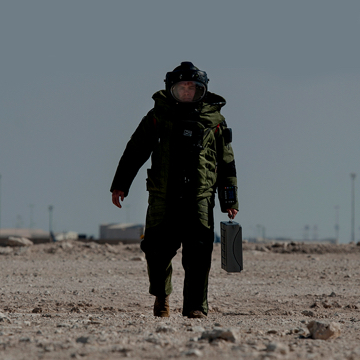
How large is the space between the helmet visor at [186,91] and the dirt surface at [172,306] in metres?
1.74

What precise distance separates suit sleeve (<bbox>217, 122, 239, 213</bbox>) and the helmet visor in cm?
35

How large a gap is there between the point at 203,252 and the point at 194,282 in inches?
9.8

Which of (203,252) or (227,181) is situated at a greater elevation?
(227,181)

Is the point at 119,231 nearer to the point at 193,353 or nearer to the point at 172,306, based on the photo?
the point at 172,306

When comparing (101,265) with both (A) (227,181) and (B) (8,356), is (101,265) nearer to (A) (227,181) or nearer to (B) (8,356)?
(A) (227,181)

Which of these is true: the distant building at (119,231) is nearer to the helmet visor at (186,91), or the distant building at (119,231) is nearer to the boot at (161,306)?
the boot at (161,306)

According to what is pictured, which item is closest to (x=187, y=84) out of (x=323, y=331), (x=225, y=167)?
(x=225, y=167)

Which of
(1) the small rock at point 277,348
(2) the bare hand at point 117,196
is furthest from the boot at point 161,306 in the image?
(1) the small rock at point 277,348

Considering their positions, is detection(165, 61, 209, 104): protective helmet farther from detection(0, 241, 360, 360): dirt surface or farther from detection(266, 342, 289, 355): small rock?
detection(266, 342, 289, 355): small rock

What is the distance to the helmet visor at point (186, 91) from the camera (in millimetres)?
5316

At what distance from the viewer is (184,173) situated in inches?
201

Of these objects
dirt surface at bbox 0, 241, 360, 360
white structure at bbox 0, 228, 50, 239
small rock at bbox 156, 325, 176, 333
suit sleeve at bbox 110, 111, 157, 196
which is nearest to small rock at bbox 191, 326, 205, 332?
dirt surface at bbox 0, 241, 360, 360

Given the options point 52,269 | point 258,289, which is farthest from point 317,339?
point 52,269

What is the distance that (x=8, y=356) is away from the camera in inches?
122
